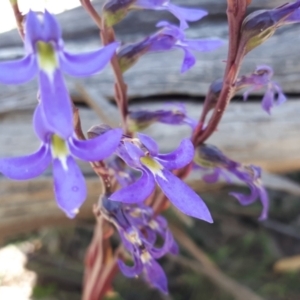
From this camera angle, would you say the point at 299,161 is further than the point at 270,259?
No

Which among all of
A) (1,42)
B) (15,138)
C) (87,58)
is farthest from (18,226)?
(87,58)

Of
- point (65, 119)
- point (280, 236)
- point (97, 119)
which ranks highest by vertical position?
point (65, 119)

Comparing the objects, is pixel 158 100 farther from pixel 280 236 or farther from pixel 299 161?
pixel 280 236

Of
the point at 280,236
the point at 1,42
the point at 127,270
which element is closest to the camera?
the point at 127,270

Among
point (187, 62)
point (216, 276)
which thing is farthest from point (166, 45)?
point (216, 276)

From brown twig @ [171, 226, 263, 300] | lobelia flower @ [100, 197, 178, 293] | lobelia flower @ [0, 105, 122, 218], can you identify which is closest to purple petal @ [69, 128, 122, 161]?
lobelia flower @ [0, 105, 122, 218]

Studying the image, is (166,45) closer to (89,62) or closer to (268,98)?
(268,98)

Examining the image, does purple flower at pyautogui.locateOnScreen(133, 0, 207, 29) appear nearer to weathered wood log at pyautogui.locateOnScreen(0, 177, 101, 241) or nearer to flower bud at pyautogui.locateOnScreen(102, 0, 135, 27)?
flower bud at pyautogui.locateOnScreen(102, 0, 135, 27)

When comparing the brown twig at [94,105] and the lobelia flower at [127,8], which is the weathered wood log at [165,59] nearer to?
the brown twig at [94,105]
